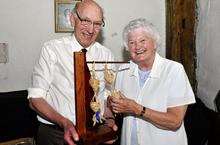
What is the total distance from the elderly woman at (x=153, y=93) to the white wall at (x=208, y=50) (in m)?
1.03

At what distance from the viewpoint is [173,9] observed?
120 inches

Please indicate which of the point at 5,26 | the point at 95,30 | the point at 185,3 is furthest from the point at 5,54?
the point at 185,3

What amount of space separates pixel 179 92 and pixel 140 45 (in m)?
0.34

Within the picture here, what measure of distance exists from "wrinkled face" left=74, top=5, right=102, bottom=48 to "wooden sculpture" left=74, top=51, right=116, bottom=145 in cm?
34

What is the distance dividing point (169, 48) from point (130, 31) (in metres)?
1.38

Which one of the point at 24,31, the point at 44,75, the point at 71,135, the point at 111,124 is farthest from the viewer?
the point at 24,31

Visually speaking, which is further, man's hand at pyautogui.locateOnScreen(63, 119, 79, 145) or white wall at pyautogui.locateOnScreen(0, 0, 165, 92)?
white wall at pyautogui.locateOnScreen(0, 0, 165, 92)

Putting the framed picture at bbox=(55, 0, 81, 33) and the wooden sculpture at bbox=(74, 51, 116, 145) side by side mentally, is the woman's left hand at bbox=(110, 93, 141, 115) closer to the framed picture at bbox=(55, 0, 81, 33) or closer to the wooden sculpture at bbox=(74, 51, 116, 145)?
the wooden sculpture at bbox=(74, 51, 116, 145)

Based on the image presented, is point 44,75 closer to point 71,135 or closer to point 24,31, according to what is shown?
point 71,135

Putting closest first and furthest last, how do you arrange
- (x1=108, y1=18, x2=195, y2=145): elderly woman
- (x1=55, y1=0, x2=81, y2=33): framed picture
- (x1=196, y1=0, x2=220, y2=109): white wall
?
1. (x1=108, y1=18, x2=195, y2=145): elderly woman
2. (x1=196, y1=0, x2=220, y2=109): white wall
3. (x1=55, y1=0, x2=81, y2=33): framed picture

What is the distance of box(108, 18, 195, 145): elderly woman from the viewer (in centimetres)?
179

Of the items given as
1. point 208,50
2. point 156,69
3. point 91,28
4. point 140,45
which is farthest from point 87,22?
point 208,50

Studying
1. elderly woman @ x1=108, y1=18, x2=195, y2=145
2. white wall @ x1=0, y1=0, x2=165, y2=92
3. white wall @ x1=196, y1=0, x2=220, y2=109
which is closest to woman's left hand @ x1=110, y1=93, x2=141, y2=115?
elderly woman @ x1=108, y1=18, x2=195, y2=145

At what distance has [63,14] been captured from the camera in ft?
9.36
